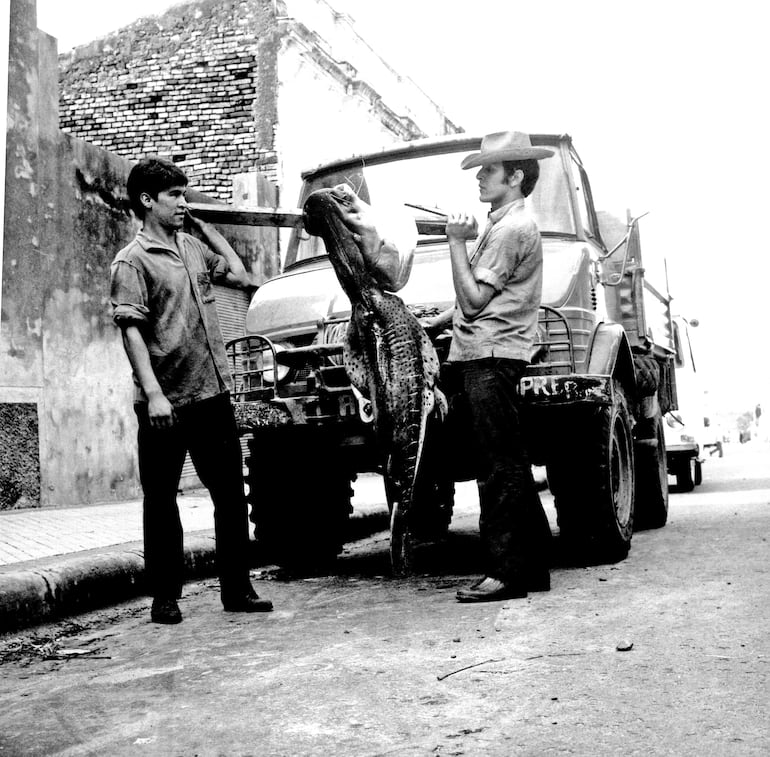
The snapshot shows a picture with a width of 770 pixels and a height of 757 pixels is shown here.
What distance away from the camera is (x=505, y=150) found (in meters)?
5.50

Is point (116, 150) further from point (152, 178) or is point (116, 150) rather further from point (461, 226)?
point (461, 226)

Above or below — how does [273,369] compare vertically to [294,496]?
above

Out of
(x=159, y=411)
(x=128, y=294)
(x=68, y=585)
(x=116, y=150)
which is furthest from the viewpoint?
(x=116, y=150)

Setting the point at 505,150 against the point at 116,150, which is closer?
the point at 505,150

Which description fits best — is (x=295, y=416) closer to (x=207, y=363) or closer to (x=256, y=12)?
(x=207, y=363)

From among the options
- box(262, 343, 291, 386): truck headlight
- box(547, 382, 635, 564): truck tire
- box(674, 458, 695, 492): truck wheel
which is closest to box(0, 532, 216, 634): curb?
box(262, 343, 291, 386): truck headlight

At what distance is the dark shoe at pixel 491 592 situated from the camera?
516 centimetres

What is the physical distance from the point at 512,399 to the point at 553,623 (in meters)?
1.23

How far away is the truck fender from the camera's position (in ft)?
19.9

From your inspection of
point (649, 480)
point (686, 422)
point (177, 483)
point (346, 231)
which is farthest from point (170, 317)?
point (686, 422)

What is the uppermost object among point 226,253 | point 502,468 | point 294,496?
point 226,253

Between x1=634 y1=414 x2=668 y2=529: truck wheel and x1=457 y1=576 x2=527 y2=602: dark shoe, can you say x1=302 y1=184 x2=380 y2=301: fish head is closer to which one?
x1=457 y1=576 x2=527 y2=602: dark shoe

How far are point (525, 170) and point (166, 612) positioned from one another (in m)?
2.83

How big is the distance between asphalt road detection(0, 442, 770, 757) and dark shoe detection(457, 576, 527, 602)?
0.25 feet
